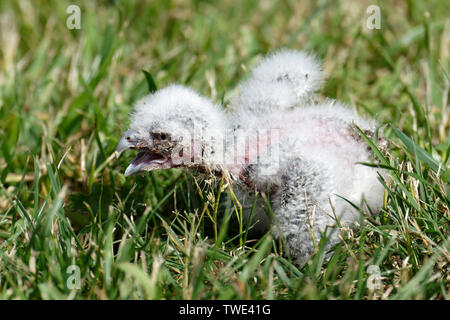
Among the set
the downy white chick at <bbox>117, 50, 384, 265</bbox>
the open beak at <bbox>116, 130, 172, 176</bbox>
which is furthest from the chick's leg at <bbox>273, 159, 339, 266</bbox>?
the open beak at <bbox>116, 130, 172, 176</bbox>

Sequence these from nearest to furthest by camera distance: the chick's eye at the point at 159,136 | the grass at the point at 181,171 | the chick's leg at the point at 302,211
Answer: the grass at the point at 181,171
the chick's leg at the point at 302,211
the chick's eye at the point at 159,136

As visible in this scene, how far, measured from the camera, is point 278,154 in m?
2.69

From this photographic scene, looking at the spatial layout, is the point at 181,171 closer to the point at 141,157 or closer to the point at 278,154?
the point at 141,157

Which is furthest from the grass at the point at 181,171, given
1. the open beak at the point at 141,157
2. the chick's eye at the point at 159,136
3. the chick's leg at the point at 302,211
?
the chick's eye at the point at 159,136

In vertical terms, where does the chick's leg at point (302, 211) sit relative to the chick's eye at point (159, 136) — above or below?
below

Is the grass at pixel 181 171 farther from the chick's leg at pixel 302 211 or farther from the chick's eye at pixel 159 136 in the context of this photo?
the chick's eye at pixel 159 136

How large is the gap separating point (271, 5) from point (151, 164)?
3.46m

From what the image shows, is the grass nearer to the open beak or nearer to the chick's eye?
the open beak

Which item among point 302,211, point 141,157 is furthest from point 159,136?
point 302,211

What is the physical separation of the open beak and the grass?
0.21 m

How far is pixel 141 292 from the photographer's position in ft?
7.30

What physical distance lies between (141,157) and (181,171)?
0.49 m

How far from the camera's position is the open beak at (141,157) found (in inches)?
106

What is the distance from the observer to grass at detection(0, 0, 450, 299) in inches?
88.9
